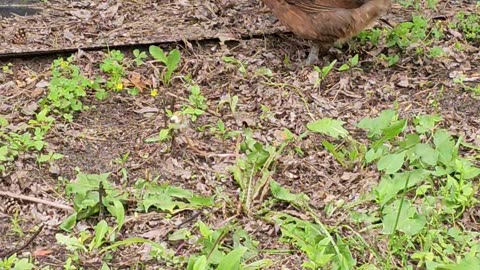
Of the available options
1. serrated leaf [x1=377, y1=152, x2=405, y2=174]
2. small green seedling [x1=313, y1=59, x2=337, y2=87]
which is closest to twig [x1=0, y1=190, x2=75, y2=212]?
serrated leaf [x1=377, y1=152, x2=405, y2=174]

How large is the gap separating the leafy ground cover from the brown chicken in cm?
21

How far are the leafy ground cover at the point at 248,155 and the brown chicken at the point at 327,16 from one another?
210mm

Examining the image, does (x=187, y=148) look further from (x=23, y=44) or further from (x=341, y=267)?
(x=23, y=44)

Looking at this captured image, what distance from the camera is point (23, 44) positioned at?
5.06 m

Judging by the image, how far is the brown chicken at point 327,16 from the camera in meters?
4.79

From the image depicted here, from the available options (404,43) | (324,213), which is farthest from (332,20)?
(324,213)

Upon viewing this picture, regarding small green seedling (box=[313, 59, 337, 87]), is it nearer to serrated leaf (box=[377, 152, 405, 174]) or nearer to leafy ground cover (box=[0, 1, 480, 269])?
leafy ground cover (box=[0, 1, 480, 269])

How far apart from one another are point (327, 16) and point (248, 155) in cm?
133

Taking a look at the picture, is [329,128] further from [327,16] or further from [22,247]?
[22,247]

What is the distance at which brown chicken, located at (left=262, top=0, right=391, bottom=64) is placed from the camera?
479cm

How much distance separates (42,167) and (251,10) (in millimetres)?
2243

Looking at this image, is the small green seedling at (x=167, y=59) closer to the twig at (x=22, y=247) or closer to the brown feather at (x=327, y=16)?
the brown feather at (x=327, y=16)

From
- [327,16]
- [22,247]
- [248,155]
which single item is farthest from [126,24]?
[22,247]

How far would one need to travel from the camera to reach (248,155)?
13.0 ft
